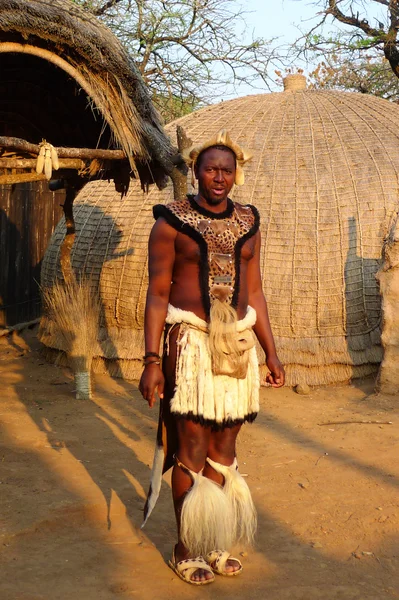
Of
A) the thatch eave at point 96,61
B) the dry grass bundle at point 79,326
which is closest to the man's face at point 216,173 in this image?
the thatch eave at point 96,61

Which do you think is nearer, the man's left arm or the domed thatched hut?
the man's left arm

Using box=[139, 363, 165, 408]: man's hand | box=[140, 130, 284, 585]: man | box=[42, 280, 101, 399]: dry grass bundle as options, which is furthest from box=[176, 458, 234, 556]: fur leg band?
box=[42, 280, 101, 399]: dry grass bundle

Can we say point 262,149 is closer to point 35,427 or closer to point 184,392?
point 35,427

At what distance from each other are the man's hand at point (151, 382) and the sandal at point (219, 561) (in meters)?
0.74

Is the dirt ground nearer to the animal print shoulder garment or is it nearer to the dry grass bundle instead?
the dry grass bundle

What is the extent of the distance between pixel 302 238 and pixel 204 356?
4.25 metres

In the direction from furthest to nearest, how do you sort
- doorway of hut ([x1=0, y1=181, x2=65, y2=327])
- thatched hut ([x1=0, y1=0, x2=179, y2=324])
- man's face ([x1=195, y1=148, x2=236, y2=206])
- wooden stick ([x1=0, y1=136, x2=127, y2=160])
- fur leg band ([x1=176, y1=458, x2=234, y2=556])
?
doorway of hut ([x1=0, y1=181, x2=65, y2=327]), thatched hut ([x1=0, y1=0, x2=179, y2=324]), wooden stick ([x1=0, y1=136, x2=127, y2=160]), man's face ([x1=195, y1=148, x2=236, y2=206]), fur leg band ([x1=176, y1=458, x2=234, y2=556])

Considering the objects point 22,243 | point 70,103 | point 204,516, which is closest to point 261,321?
point 204,516

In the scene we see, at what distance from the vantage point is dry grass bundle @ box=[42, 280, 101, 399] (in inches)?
258

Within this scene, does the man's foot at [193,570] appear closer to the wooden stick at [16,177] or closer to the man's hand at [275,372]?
the man's hand at [275,372]

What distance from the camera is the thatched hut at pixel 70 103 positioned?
461cm

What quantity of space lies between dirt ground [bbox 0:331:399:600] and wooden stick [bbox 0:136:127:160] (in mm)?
2031

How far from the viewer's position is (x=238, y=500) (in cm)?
312

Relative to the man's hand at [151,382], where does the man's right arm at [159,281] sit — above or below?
above
